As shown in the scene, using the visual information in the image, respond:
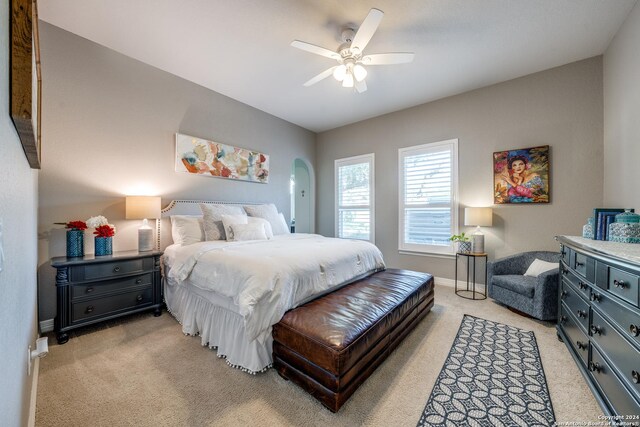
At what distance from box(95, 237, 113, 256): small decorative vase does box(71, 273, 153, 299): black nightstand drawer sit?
13.3 inches

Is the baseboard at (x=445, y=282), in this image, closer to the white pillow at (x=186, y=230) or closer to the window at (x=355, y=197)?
the window at (x=355, y=197)

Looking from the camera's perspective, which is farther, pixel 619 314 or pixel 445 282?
pixel 445 282

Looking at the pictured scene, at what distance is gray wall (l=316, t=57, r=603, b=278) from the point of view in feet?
9.84

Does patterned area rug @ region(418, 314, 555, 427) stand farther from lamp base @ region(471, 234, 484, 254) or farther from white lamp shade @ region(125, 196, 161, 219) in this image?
white lamp shade @ region(125, 196, 161, 219)

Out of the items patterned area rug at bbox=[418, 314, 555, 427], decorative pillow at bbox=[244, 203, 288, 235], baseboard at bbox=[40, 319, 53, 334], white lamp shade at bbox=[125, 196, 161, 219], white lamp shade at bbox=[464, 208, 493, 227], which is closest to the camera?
patterned area rug at bbox=[418, 314, 555, 427]

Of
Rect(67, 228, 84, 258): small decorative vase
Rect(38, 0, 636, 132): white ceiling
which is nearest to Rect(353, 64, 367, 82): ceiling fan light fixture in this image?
Rect(38, 0, 636, 132): white ceiling

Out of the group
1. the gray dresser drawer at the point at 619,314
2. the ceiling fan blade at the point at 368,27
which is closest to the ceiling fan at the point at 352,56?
the ceiling fan blade at the point at 368,27

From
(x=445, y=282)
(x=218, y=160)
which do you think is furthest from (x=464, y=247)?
(x=218, y=160)

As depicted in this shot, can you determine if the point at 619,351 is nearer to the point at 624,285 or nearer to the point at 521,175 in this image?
the point at 624,285

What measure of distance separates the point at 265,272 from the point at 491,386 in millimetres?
1762

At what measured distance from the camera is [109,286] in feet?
8.16

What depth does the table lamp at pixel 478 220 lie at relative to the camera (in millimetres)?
3410

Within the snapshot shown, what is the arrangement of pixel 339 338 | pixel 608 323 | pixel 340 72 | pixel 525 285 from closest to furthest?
pixel 608 323 < pixel 339 338 < pixel 340 72 < pixel 525 285

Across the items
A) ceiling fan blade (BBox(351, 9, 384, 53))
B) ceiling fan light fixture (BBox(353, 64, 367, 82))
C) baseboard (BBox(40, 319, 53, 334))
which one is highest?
ceiling fan blade (BBox(351, 9, 384, 53))
